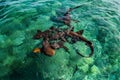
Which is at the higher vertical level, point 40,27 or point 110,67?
point 40,27

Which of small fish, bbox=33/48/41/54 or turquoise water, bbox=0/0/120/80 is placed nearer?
turquoise water, bbox=0/0/120/80

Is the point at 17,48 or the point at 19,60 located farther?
the point at 17,48

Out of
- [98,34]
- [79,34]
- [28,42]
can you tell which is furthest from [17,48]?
[98,34]

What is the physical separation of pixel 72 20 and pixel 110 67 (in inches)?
111

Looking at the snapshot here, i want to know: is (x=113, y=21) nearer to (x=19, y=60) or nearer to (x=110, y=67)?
(x=110, y=67)

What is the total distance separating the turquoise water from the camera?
7.38 metres

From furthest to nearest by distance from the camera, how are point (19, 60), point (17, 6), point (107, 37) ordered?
point (17, 6)
point (107, 37)
point (19, 60)

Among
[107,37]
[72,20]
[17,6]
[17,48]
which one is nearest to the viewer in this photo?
[17,48]

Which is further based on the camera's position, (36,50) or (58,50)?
(58,50)

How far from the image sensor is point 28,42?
330 inches

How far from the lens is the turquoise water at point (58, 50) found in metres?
7.38

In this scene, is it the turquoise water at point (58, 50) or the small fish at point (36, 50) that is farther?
the small fish at point (36, 50)

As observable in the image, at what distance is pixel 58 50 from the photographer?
7.92 m

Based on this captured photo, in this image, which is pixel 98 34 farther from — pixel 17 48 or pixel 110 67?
pixel 17 48
